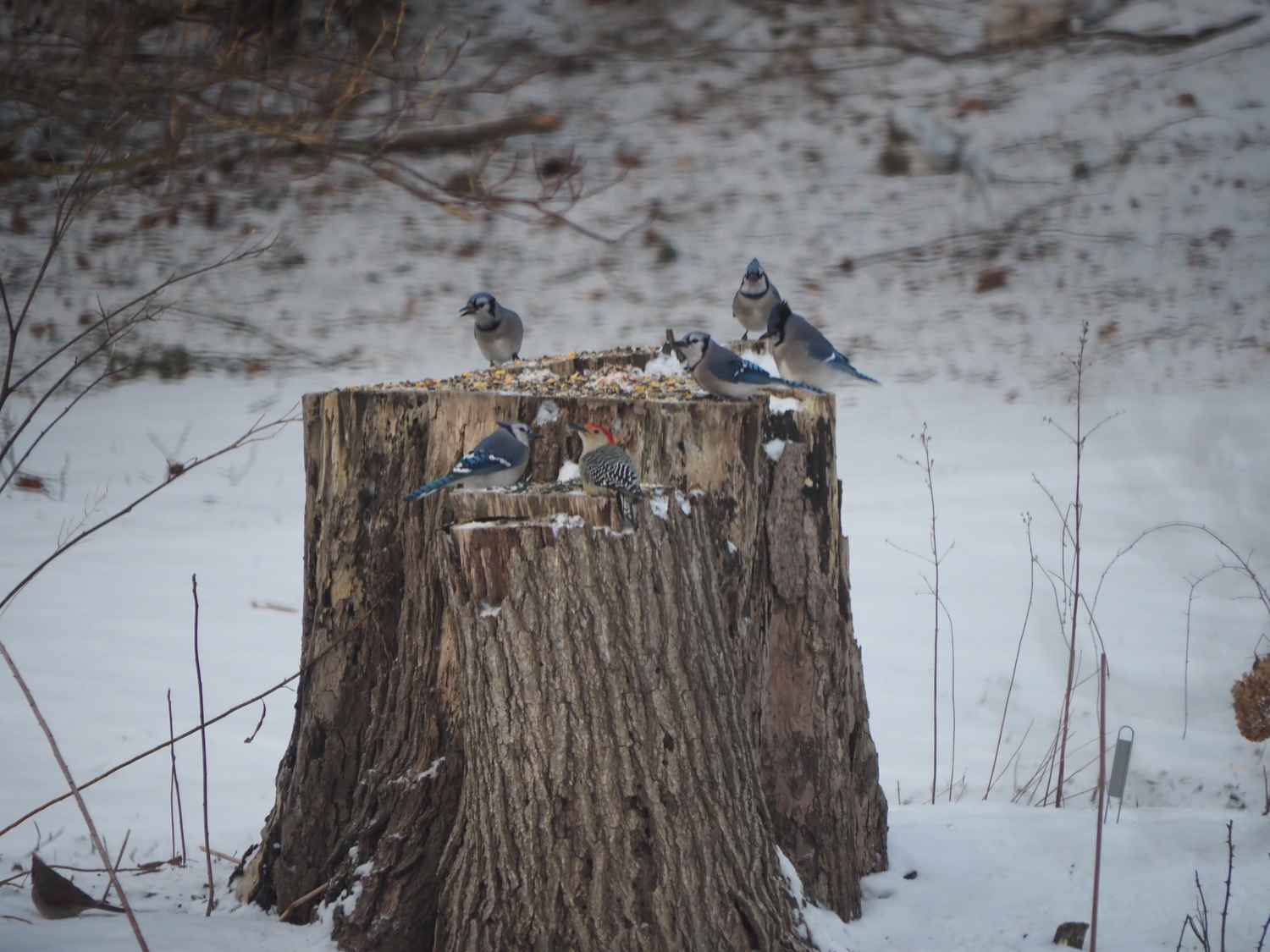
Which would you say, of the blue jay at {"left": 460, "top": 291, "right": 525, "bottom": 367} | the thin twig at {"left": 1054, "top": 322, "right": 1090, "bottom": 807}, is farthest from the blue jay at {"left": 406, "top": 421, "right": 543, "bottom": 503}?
the blue jay at {"left": 460, "top": 291, "right": 525, "bottom": 367}

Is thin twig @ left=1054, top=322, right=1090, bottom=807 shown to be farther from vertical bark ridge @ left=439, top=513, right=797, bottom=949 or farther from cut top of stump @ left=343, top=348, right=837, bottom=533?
vertical bark ridge @ left=439, top=513, right=797, bottom=949

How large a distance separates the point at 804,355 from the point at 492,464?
191cm

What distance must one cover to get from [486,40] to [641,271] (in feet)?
11.7

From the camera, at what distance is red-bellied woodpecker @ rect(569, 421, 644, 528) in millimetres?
1998

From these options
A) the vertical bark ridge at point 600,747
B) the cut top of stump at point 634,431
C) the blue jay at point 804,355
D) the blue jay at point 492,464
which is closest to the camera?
the vertical bark ridge at point 600,747

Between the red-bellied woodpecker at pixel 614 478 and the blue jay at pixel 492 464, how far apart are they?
24cm

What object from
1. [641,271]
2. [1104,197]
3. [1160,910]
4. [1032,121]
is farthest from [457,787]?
[1032,121]

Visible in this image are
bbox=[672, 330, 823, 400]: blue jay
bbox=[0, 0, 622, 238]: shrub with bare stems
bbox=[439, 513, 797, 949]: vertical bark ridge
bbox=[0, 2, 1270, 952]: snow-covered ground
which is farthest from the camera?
bbox=[0, 0, 622, 238]: shrub with bare stems

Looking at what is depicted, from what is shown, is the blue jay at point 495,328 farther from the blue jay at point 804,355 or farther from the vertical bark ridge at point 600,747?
the vertical bark ridge at point 600,747

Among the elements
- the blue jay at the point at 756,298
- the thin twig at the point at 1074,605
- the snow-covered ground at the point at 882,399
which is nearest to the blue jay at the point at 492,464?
the snow-covered ground at the point at 882,399

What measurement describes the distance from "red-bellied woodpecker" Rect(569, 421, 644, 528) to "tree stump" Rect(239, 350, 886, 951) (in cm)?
3

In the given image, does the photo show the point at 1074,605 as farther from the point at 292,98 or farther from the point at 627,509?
the point at 292,98

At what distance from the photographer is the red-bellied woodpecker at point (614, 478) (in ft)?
6.56

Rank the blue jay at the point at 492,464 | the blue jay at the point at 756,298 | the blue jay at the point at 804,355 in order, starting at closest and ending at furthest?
the blue jay at the point at 492,464
the blue jay at the point at 804,355
the blue jay at the point at 756,298
